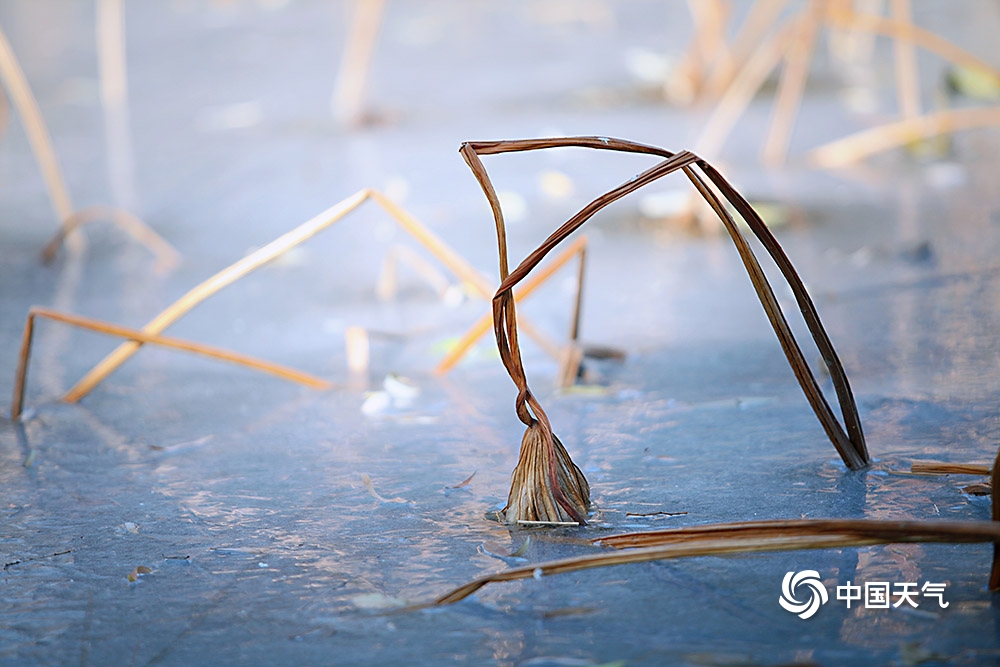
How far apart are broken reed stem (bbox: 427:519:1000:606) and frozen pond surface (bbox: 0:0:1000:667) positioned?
3 centimetres

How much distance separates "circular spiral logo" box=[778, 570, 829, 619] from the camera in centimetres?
69

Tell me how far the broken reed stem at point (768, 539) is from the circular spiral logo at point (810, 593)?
5cm

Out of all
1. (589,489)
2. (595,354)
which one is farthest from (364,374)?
(589,489)

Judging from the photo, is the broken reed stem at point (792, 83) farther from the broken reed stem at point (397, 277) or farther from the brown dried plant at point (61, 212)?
the brown dried plant at point (61, 212)

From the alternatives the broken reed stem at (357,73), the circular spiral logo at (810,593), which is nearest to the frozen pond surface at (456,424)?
the circular spiral logo at (810,593)

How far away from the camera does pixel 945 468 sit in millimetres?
877

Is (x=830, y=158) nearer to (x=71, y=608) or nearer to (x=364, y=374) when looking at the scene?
(x=364, y=374)

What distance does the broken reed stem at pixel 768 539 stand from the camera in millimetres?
608

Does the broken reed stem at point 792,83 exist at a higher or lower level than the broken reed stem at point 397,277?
higher

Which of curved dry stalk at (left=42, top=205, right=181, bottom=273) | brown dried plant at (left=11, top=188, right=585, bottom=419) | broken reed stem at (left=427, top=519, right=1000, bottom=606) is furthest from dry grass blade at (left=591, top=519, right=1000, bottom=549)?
curved dry stalk at (left=42, top=205, right=181, bottom=273)

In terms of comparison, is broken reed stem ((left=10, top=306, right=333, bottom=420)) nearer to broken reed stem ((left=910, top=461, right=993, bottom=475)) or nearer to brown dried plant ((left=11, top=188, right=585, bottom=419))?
brown dried plant ((left=11, top=188, right=585, bottom=419))

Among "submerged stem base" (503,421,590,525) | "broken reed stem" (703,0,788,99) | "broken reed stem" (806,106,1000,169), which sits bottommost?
"submerged stem base" (503,421,590,525)

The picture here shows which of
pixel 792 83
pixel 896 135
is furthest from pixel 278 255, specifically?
pixel 896 135

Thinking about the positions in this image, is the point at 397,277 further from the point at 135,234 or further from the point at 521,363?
the point at 521,363
